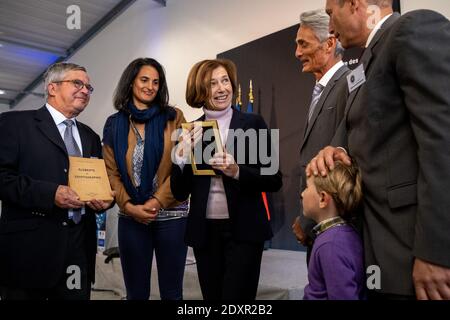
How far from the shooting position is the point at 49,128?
1761mm

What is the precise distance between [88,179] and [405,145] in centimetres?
137

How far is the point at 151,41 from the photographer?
6363 millimetres

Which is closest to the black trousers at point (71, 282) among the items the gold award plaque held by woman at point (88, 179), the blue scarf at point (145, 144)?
the gold award plaque held by woman at point (88, 179)

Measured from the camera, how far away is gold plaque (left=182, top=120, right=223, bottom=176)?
1621mm

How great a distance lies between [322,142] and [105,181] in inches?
40.5

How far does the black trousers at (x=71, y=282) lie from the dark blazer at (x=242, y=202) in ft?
1.80

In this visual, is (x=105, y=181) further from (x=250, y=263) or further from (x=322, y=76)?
(x=322, y=76)

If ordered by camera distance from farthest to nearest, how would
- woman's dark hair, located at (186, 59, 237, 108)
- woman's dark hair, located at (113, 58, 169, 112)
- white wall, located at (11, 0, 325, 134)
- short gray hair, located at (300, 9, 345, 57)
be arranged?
white wall, located at (11, 0, 325, 134) < woman's dark hair, located at (113, 58, 169, 112) < woman's dark hair, located at (186, 59, 237, 108) < short gray hair, located at (300, 9, 345, 57)

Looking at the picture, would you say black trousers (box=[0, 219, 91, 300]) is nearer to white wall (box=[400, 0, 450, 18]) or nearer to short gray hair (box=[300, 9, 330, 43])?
short gray hair (box=[300, 9, 330, 43])

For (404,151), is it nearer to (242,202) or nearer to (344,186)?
(344,186)

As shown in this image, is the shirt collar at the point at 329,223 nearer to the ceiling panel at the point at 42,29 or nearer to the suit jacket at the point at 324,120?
the suit jacket at the point at 324,120

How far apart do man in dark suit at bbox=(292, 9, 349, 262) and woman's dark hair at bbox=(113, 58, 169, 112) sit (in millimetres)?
794

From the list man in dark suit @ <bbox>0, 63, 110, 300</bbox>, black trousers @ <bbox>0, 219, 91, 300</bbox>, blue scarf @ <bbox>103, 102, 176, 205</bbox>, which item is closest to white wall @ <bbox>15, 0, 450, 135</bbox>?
blue scarf @ <bbox>103, 102, 176, 205</bbox>

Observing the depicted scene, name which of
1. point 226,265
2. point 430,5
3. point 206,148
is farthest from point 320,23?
point 430,5
